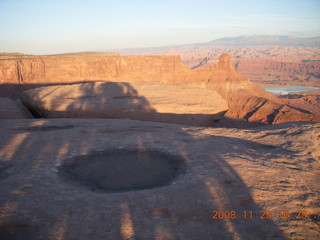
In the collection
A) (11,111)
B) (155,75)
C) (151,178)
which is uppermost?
(155,75)

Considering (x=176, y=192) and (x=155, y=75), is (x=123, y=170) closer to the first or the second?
(x=176, y=192)

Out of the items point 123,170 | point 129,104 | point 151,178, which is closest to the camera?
point 151,178

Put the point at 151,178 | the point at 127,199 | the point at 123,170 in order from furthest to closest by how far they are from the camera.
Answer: the point at 123,170 → the point at 151,178 → the point at 127,199

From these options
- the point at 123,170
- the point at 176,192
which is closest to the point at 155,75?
the point at 123,170

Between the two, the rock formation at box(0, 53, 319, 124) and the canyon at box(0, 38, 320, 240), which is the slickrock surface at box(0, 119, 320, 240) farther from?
the rock formation at box(0, 53, 319, 124)

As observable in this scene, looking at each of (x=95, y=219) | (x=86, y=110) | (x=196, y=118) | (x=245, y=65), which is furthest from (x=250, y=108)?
(x=245, y=65)

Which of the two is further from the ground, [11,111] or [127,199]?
[11,111]

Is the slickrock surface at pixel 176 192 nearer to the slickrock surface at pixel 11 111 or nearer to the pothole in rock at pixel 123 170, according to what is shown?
the pothole in rock at pixel 123 170
